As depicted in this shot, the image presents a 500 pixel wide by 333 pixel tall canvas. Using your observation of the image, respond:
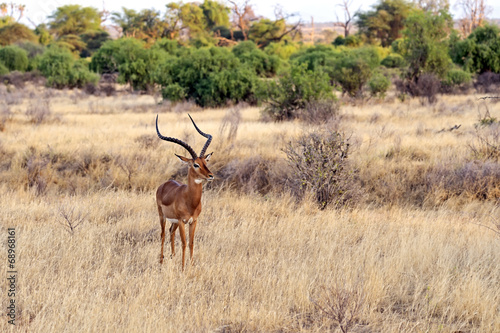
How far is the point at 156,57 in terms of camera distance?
99.2 feet

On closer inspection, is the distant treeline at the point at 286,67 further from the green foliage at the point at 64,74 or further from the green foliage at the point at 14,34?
the green foliage at the point at 14,34

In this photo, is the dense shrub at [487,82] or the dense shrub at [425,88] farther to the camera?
the dense shrub at [487,82]

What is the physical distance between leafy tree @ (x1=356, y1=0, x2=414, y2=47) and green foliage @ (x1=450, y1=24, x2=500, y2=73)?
31.4 metres

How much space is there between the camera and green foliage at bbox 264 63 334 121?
642 inches

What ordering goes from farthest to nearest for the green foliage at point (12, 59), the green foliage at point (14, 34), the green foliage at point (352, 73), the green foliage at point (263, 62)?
the green foliage at point (14, 34) < the green foliage at point (12, 59) < the green foliage at point (263, 62) < the green foliage at point (352, 73)

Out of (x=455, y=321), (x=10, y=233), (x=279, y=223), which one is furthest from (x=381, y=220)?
(x=10, y=233)

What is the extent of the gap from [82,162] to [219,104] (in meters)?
12.0

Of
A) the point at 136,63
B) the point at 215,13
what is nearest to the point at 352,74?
the point at 136,63

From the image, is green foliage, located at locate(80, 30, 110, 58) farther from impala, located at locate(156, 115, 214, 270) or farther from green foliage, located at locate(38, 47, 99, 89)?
impala, located at locate(156, 115, 214, 270)

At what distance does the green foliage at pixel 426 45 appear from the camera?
22.7 metres

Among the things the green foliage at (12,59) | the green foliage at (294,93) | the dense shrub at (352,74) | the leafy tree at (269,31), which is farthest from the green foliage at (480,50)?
the leafy tree at (269,31)

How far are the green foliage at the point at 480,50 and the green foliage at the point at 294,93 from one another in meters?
15.4

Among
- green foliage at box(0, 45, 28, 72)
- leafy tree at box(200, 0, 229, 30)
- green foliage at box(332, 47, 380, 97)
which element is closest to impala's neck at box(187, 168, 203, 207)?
green foliage at box(332, 47, 380, 97)

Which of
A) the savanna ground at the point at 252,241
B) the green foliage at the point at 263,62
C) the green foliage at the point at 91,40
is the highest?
the green foliage at the point at 91,40
